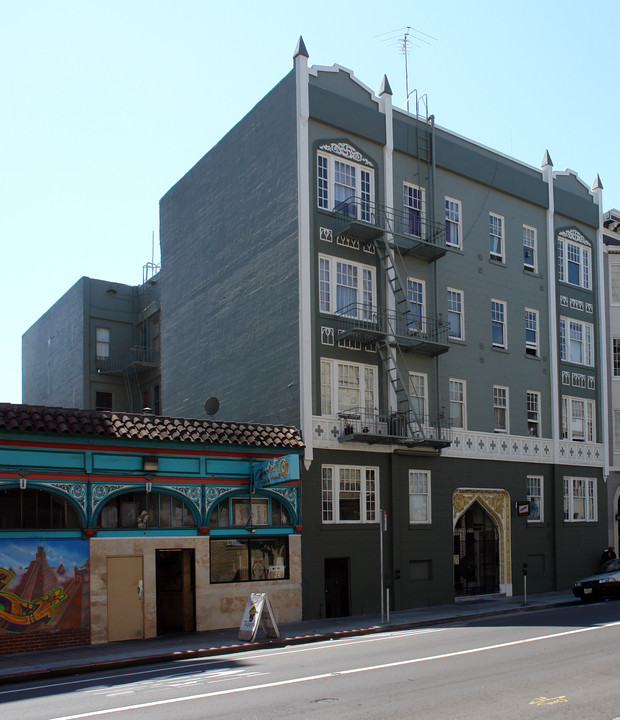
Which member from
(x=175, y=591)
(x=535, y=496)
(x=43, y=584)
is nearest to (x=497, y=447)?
(x=535, y=496)

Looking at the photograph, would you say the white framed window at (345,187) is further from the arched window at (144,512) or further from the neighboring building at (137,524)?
the arched window at (144,512)

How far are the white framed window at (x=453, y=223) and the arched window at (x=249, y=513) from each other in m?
11.4

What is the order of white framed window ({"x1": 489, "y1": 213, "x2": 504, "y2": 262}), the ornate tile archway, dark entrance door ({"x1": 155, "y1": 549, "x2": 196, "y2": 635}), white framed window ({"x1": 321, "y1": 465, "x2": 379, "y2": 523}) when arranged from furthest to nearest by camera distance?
white framed window ({"x1": 489, "y1": 213, "x2": 504, "y2": 262})
the ornate tile archway
white framed window ({"x1": 321, "y1": 465, "x2": 379, "y2": 523})
dark entrance door ({"x1": 155, "y1": 549, "x2": 196, "y2": 635})

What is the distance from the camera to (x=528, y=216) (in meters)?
32.4

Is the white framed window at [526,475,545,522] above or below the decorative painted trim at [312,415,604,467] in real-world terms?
below

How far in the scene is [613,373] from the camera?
116 ft

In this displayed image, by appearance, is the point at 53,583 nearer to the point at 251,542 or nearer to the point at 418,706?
the point at 251,542

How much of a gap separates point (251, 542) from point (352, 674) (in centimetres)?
976

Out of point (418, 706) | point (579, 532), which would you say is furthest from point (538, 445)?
point (418, 706)

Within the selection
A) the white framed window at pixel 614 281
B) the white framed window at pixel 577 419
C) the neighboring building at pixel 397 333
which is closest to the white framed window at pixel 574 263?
the neighboring building at pixel 397 333

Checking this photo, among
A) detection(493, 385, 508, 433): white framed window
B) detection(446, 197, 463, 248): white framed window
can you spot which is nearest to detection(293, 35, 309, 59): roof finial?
detection(446, 197, 463, 248): white framed window

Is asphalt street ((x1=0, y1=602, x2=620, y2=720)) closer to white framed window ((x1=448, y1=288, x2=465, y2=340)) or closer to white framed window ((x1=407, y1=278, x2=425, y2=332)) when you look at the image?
white framed window ((x1=407, y1=278, x2=425, y2=332))

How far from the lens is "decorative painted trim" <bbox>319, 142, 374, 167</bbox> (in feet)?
85.0

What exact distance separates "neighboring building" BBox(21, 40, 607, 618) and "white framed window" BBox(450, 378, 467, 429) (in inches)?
2.7
